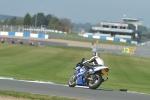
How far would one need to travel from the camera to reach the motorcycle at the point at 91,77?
1658cm

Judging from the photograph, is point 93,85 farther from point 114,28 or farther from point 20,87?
point 114,28

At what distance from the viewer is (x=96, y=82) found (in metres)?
16.8

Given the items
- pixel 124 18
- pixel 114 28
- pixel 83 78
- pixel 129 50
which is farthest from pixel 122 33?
pixel 83 78

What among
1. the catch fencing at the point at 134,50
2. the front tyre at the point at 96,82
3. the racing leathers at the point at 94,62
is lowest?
the catch fencing at the point at 134,50

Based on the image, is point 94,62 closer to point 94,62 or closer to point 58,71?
point 94,62

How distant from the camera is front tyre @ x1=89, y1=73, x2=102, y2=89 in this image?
16.6 metres

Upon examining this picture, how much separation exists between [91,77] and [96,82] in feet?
1.00

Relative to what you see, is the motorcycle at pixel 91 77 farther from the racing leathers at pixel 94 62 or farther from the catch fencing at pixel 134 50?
the catch fencing at pixel 134 50

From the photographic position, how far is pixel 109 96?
48.8ft

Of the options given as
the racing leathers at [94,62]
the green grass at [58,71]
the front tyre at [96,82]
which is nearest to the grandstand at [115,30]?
the green grass at [58,71]

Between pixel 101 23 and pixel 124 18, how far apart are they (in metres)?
23.2

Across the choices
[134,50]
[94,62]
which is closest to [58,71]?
[94,62]

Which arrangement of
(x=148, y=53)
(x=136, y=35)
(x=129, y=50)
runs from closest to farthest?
(x=148, y=53) < (x=129, y=50) < (x=136, y=35)

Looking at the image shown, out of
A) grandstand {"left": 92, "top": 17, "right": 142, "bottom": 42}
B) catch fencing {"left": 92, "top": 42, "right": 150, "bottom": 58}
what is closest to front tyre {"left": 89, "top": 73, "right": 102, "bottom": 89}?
catch fencing {"left": 92, "top": 42, "right": 150, "bottom": 58}
